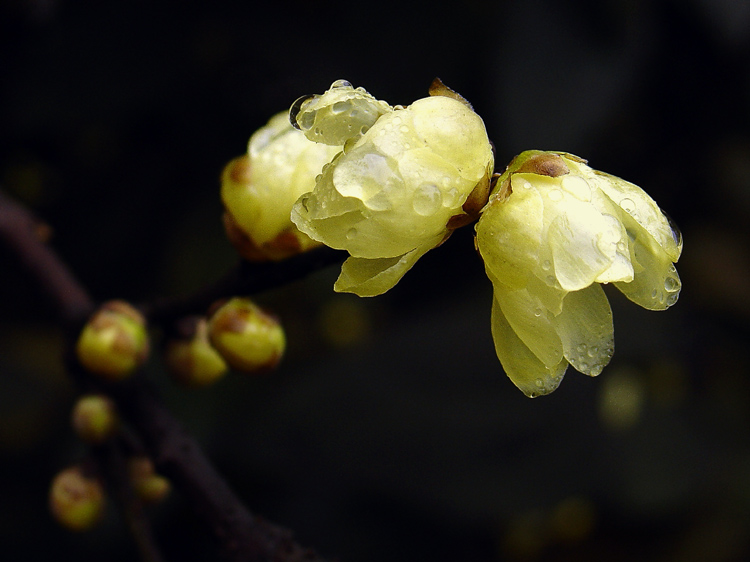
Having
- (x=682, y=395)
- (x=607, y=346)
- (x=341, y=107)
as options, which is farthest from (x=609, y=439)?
(x=341, y=107)

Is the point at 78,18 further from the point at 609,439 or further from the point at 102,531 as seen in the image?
the point at 609,439

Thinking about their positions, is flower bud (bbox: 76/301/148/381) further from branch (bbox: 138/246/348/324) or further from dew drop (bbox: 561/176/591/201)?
A: dew drop (bbox: 561/176/591/201)

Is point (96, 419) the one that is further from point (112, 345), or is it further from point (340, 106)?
point (340, 106)

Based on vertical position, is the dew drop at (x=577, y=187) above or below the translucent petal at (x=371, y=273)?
above

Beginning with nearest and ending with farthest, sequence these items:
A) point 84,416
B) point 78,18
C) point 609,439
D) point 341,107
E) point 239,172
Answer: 1. point 341,107
2. point 239,172
3. point 84,416
4. point 78,18
5. point 609,439

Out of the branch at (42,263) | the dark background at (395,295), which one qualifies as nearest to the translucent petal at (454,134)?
the branch at (42,263)

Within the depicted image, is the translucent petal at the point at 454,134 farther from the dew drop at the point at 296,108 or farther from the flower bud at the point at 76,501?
the flower bud at the point at 76,501

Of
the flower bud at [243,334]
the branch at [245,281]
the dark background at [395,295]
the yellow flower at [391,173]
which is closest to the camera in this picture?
the yellow flower at [391,173]

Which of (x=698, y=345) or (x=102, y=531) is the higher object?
(x=698, y=345)
